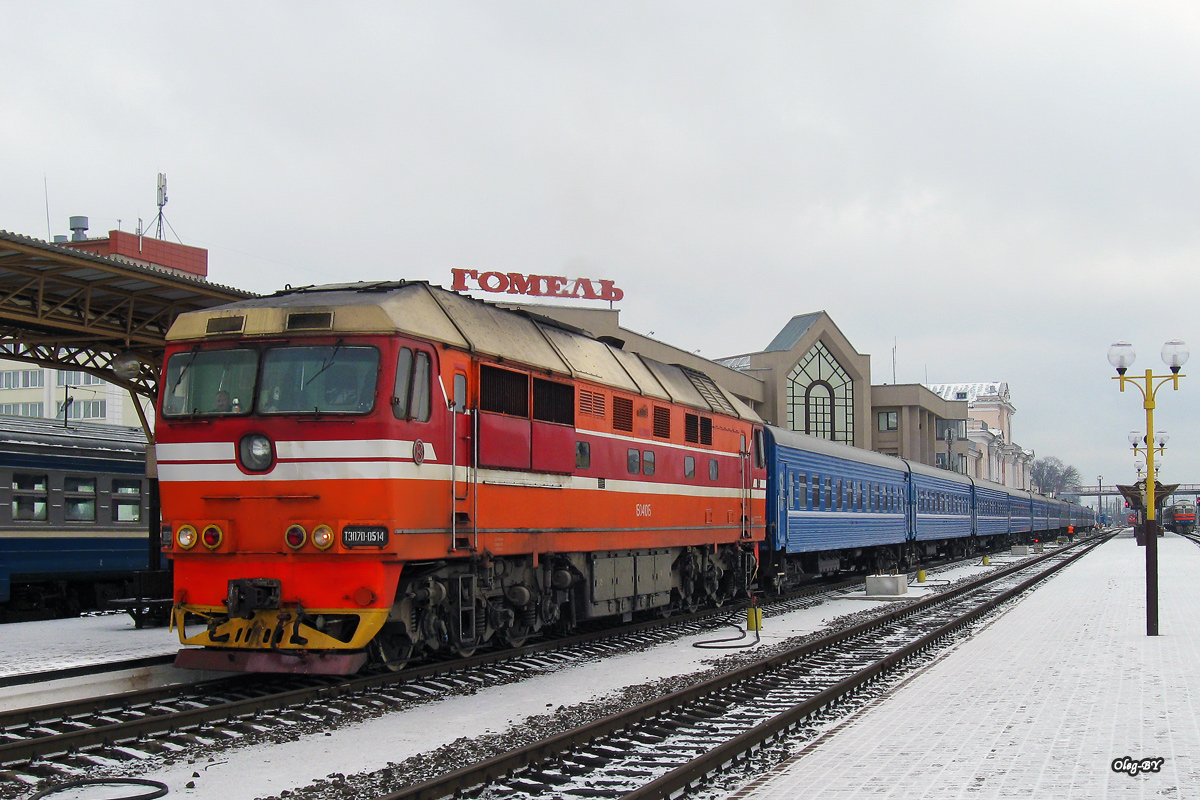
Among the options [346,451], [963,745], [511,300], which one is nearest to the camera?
[963,745]

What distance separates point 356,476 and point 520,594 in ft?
10.9

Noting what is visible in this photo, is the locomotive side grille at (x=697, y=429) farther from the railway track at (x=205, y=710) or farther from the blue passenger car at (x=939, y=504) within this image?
the blue passenger car at (x=939, y=504)

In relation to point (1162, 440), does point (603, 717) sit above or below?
below

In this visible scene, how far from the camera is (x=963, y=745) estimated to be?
920cm

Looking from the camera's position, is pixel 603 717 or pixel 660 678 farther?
pixel 660 678

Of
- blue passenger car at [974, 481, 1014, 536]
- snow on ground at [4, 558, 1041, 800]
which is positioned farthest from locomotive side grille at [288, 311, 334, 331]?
blue passenger car at [974, 481, 1014, 536]

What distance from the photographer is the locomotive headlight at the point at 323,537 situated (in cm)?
1080

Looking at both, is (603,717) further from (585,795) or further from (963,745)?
(963,745)

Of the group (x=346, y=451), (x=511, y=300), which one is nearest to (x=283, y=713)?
(x=346, y=451)

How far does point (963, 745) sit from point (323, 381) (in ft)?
22.8

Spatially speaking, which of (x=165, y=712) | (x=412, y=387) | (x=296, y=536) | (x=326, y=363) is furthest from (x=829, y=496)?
(x=165, y=712)

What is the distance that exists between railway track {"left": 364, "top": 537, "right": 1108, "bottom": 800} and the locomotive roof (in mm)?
4564

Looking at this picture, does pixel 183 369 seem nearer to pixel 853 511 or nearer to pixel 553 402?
pixel 553 402

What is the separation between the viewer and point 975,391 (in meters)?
163
